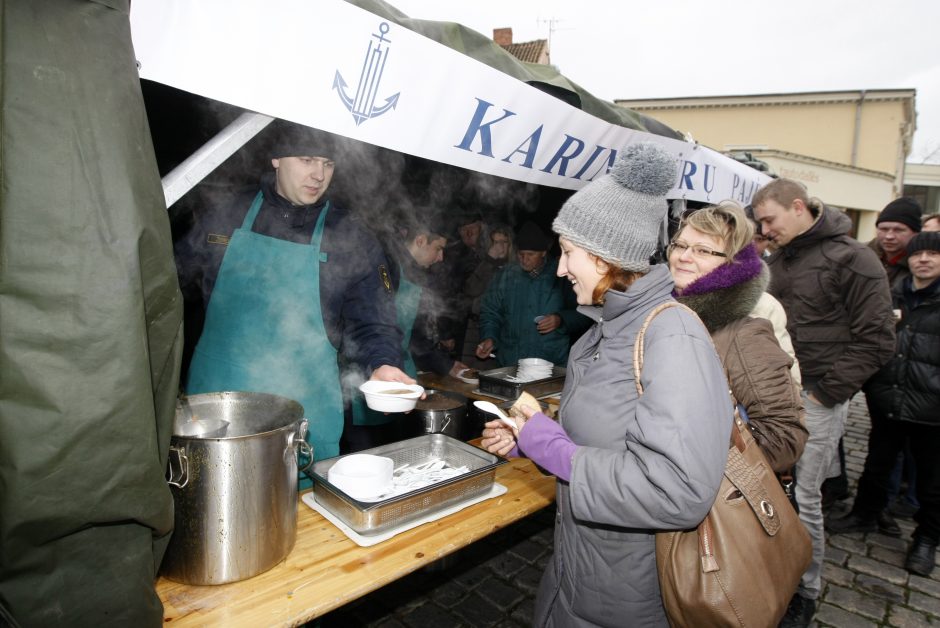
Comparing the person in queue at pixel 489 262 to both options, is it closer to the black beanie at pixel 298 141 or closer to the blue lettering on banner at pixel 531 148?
the blue lettering on banner at pixel 531 148

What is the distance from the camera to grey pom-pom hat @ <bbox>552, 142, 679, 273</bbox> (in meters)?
1.64

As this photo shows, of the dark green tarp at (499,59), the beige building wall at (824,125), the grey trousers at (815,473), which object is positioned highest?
the beige building wall at (824,125)

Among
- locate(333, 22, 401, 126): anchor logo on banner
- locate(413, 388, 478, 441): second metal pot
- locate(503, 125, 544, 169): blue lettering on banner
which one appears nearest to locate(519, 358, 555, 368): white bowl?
locate(413, 388, 478, 441): second metal pot

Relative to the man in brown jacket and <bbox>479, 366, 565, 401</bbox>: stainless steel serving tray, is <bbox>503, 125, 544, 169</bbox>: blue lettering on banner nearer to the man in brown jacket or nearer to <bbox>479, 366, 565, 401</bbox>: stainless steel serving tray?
<bbox>479, 366, 565, 401</bbox>: stainless steel serving tray

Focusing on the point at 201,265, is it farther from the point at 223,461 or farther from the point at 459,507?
the point at 459,507

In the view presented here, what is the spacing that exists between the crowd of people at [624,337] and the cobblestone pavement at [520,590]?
0.28 metres

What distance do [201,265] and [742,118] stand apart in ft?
92.2

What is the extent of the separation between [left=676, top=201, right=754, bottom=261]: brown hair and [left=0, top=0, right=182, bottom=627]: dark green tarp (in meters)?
2.27

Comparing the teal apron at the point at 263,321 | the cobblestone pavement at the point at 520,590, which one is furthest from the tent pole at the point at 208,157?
the cobblestone pavement at the point at 520,590

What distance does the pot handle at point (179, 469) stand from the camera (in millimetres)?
1426

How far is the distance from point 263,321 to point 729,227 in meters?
2.39

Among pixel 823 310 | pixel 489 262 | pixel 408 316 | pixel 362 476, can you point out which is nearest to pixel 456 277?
pixel 489 262

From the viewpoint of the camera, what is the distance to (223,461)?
1.44 meters

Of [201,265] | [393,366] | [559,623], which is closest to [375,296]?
[393,366]
